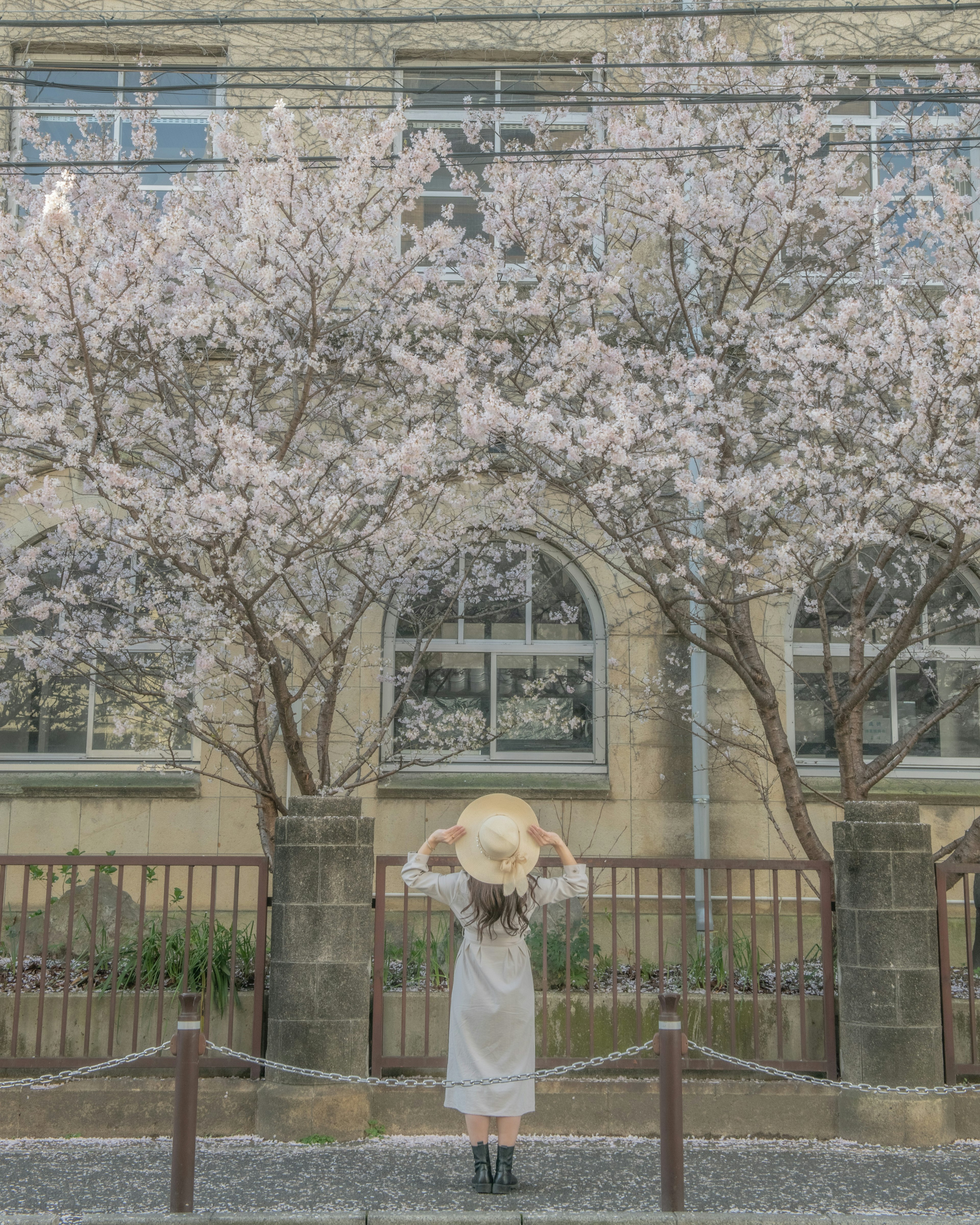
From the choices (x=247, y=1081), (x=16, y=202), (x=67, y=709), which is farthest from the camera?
(x=67, y=709)

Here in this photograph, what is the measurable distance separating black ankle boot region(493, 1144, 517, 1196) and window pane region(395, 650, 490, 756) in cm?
560

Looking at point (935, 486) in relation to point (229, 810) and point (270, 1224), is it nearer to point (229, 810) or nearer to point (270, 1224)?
point (270, 1224)

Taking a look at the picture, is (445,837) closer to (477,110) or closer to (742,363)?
(742,363)

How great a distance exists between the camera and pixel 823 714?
11.0 metres

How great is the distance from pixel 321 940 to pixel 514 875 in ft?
6.25

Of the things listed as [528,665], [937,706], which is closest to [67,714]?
[528,665]

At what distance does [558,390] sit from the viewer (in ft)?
26.3

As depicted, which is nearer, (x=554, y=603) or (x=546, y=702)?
(x=546, y=702)

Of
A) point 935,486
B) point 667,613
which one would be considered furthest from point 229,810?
point 935,486

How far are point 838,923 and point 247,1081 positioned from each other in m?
3.66

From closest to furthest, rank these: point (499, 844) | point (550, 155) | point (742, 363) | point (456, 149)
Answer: point (499, 844), point (550, 155), point (742, 363), point (456, 149)

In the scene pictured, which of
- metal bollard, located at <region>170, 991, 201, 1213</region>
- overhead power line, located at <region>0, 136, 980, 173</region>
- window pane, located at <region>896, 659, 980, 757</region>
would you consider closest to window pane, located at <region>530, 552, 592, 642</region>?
window pane, located at <region>896, 659, 980, 757</region>

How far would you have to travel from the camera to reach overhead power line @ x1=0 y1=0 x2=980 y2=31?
25.8 feet

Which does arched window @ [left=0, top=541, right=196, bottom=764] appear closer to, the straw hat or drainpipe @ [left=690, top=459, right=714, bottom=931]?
drainpipe @ [left=690, top=459, right=714, bottom=931]
